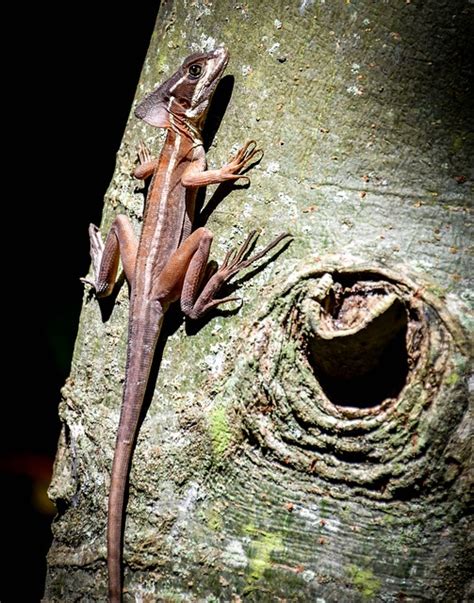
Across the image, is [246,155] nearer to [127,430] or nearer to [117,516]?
[127,430]

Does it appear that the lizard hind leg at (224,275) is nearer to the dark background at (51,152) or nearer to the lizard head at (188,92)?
the lizard head at (188,92)

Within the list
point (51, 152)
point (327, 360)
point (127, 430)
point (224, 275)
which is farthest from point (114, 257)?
point (51, 152)

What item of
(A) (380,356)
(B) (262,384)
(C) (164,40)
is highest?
(C) (164,40)

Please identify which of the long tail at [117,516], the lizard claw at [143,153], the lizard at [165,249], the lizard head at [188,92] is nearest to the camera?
the long tail at [117,516]

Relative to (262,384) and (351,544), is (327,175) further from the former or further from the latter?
(351,544)

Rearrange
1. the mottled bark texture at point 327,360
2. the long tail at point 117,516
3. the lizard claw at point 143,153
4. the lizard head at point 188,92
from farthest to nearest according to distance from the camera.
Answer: the lizard claw at point 143,153 < the lizard head at point 188,92 < the long tail at point 117,516 < the mottled bark texture at point 327,360

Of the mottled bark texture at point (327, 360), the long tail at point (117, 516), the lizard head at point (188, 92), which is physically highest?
the lizard head at point (188, 92)

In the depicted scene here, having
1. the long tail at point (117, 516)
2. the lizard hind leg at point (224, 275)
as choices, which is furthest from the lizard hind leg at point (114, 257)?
the long tail at point (117, 516)

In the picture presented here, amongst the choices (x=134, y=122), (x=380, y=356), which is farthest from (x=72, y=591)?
(x=134, y=122)
